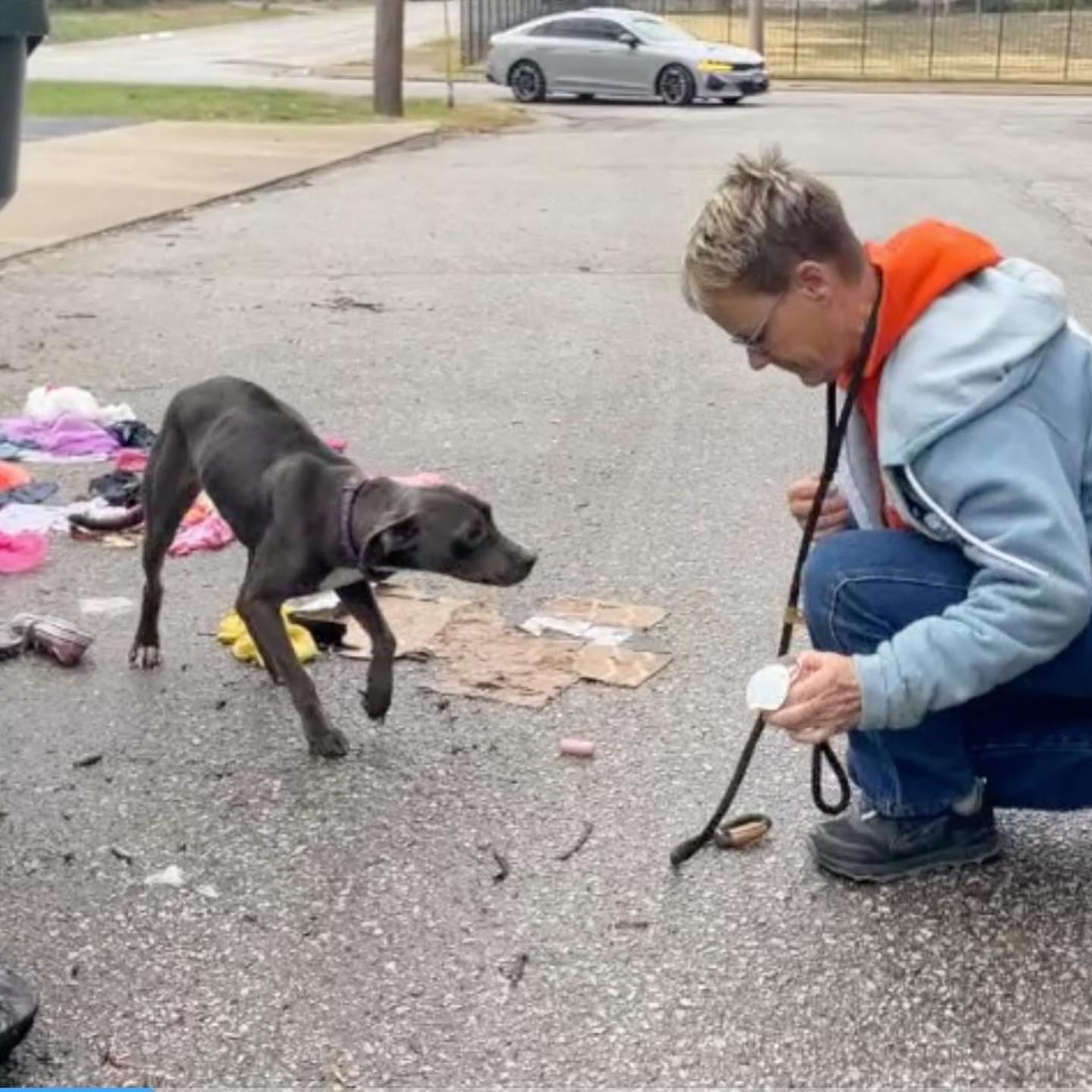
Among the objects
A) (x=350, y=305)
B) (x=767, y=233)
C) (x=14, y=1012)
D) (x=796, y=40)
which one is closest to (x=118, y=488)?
(x=14, y=1012)

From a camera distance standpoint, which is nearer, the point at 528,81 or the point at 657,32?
the point at 657,32

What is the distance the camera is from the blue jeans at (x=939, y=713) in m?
3.21

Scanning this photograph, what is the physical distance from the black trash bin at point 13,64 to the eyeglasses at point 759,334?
123cm

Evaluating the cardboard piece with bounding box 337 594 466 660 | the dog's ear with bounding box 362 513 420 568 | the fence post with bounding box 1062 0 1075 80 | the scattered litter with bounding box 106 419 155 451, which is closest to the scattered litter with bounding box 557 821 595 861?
the dog's ear with bounding box 362 513 420 568

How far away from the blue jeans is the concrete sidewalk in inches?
358

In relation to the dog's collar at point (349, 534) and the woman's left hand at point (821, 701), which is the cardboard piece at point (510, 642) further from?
the woman's left hand at point (821, 701)

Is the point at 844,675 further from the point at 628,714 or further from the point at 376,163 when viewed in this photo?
the point at 376,163

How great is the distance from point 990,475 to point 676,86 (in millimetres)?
28360

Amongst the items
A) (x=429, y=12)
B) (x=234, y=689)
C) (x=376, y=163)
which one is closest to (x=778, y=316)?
(x=234, y=689)

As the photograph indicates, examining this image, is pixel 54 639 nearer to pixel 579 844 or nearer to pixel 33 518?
pixel 33 518

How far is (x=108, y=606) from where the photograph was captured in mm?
5113

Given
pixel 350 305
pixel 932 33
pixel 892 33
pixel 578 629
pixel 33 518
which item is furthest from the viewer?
pixel 892 33

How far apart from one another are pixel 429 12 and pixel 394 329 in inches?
2513

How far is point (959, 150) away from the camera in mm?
19859
